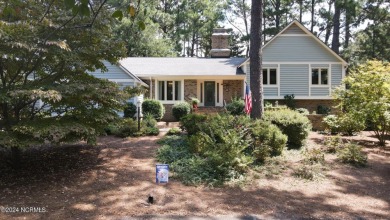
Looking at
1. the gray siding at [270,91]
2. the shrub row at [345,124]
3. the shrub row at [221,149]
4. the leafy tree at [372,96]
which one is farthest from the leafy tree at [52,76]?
the gray siding at [270,91]

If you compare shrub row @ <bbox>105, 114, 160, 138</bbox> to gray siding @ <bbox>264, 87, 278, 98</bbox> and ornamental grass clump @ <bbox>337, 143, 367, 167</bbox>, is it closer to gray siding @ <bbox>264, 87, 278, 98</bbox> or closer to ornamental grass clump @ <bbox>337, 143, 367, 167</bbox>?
ornamental grass clump @ <bbox>337, 143, 367, 167</bbox>

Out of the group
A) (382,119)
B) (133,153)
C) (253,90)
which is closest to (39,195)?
(133,153)

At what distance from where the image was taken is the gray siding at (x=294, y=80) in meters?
20.1

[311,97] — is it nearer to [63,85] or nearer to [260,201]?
[260,201]

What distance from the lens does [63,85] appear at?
670 centimetres

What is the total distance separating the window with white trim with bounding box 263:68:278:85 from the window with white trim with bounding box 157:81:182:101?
5676 millimetres

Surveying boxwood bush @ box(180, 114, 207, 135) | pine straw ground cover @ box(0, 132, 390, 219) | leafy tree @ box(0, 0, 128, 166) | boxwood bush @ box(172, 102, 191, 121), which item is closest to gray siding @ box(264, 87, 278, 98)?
boxwood bush @ box(172, 102, 191, 121)

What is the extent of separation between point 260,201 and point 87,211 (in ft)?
10.4

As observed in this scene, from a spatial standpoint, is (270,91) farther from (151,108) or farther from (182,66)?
(151,108)

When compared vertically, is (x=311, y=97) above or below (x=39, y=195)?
above

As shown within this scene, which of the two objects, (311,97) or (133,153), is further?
(311,97)

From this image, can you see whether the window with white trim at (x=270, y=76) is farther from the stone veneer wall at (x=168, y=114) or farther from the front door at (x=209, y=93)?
the stone veneer wall at (x=168, y=114)

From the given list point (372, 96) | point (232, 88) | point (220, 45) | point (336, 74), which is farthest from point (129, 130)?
point (220, 45)

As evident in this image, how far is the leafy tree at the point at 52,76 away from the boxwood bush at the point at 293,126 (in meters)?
5.35
